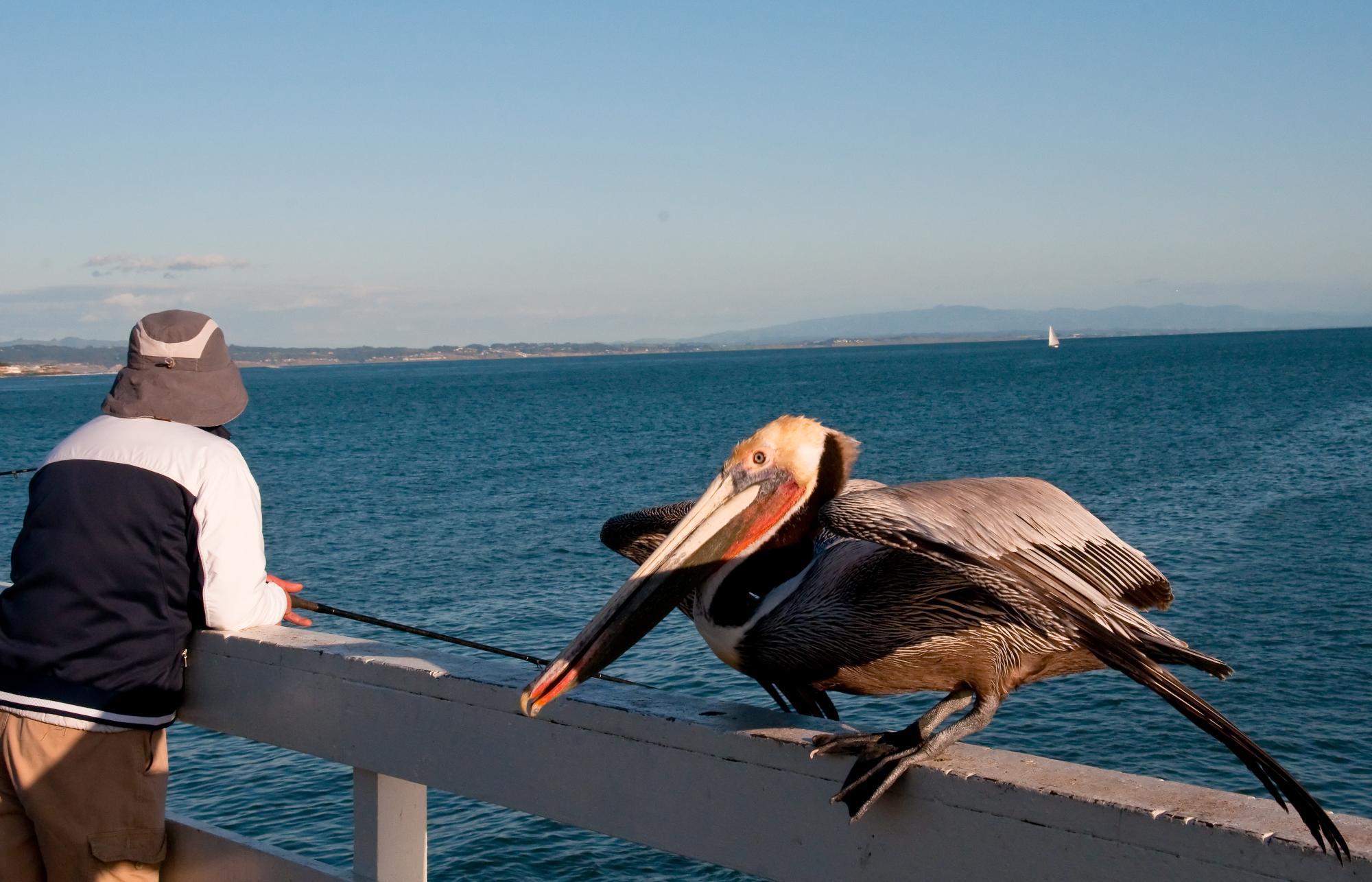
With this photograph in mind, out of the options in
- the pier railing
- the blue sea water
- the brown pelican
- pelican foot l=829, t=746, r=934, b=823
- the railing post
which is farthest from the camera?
the blue sea water

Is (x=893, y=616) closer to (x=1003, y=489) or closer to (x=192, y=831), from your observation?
(x=1003, y=489)

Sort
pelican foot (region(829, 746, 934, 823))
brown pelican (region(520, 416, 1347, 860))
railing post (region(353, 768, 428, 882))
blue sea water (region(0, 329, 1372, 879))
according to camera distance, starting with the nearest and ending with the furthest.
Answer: pelican foot (region(829, 746, 934, 823)) → brown pelican (region(520, 416, 1347, 860)) → railing post (region(353, 768, 428, 882)) → blue sea water (region(0, 329, 1372, 879))

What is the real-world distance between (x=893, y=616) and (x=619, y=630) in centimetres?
70

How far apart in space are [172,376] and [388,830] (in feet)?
3.77

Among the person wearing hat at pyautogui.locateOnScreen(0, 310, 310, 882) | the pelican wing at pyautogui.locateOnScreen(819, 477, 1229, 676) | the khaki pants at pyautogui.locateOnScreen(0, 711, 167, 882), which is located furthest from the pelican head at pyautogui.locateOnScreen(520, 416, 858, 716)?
the khaki pants at pyautogui.locateOnScreen(0, 711, 167, 882)

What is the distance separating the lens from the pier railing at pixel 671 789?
1678 millimetres

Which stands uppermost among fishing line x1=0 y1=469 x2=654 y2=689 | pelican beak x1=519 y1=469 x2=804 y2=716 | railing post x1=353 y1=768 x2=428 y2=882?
pelican beak x1=519 y1=469 x2=804 y2=716

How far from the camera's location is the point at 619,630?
2.33m

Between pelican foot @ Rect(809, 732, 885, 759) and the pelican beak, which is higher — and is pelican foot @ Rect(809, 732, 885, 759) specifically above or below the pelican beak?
below

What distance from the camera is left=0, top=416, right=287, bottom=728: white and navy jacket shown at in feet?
8.63

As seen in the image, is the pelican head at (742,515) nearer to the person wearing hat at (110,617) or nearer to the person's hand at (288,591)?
the person wearing hat at (110,617)

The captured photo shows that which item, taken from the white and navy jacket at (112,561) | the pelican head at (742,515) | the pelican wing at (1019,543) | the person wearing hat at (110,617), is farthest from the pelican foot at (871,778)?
the white and navy jacket at (112,561)

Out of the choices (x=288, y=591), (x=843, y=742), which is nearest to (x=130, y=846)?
(x=288, y=591)

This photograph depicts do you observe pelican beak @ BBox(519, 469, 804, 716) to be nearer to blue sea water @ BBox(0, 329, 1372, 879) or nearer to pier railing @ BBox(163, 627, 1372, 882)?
pier railing @ BBox(163, 627, 1372, 882)
